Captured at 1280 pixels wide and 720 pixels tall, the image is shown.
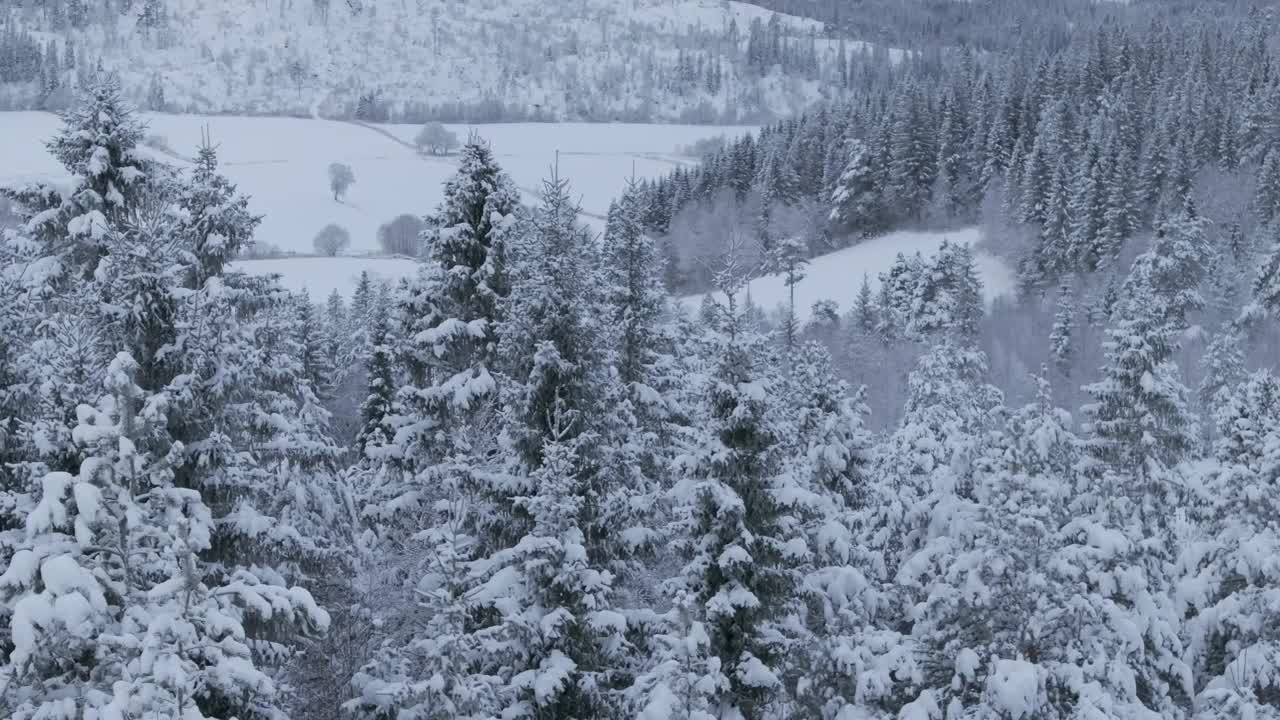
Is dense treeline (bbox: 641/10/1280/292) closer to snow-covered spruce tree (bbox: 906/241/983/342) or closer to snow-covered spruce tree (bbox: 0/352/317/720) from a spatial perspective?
snow-covered spruce tree (bbox: 906/241/983/342)

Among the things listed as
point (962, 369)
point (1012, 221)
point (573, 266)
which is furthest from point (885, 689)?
point (1012, 221)

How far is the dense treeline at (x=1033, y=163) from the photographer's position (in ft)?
254

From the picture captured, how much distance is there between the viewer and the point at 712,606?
15.9 meters

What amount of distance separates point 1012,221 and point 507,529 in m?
74.7

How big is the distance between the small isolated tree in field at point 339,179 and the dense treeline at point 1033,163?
1742 inches

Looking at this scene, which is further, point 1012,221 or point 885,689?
point 1012,221

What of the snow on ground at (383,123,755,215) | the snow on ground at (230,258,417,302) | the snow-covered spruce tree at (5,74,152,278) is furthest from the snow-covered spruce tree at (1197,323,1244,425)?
the snow on ground at (383,123,755,215)

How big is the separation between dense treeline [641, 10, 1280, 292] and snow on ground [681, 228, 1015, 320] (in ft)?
6.22

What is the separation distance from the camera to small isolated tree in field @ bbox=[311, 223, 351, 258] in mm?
113500

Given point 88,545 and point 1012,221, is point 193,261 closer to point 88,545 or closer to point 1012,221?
point 88,545

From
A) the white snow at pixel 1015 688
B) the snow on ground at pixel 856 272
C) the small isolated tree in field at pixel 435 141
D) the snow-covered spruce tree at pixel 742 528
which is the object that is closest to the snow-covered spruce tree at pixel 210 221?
the snow-covered spruce tree at pixel 742 528

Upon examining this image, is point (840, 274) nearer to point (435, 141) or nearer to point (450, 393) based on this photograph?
point (450, 393)

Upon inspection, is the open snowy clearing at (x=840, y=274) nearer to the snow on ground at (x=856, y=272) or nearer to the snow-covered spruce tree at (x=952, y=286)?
the snow on ground at (x=856, y=272)

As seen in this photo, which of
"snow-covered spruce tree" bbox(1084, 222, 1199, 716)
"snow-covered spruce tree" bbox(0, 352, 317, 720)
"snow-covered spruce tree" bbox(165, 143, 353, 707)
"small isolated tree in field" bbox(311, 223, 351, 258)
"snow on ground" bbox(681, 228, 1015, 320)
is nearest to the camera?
"snow-covered spruce tree" bbox(0, 352, 317, 720)
